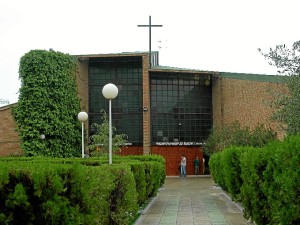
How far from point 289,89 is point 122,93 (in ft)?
80.1

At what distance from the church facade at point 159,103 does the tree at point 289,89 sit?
21.2 m

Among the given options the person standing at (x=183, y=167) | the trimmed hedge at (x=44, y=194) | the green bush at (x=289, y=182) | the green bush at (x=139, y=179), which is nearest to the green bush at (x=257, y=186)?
the green bush at (x=289, y=182)

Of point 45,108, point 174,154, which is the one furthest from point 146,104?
point 45,108

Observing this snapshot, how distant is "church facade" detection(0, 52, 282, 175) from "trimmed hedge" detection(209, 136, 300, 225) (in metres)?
29.5

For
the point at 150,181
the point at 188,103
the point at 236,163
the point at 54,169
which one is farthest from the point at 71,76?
the point at 54,169

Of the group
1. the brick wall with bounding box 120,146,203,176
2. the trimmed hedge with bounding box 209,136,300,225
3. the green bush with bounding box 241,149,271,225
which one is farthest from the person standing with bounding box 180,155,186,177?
the green bush with bounding box 241,149,271,225

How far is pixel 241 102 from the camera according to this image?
119 feet

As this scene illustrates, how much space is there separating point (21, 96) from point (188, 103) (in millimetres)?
12883

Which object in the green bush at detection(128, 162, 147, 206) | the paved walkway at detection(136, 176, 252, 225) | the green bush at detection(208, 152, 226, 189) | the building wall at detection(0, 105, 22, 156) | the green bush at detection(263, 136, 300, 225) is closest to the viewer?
the green bush at detection(263, 136, 300, 225)

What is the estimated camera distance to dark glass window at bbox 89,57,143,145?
40.9 metres

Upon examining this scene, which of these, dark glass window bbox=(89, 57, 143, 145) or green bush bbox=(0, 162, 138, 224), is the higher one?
dark glass window bbox=(89, 57, 143, 145)

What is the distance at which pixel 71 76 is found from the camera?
37219mm

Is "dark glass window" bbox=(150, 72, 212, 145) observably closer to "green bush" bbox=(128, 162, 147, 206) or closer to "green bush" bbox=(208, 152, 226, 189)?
"green bush" bbox=(208, 152, 226, 189)

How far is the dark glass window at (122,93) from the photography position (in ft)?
134
